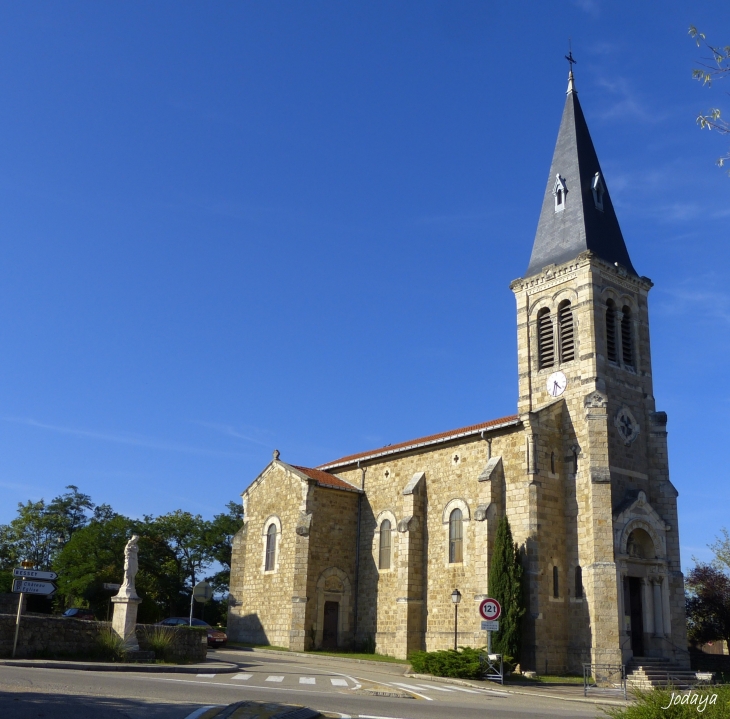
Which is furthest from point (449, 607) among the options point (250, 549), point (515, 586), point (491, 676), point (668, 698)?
point (668, 698)

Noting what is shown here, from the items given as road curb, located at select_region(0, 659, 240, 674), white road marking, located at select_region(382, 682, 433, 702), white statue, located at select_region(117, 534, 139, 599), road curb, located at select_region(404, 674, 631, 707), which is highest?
white statue, located at select_region(117, 534, 139, 599)

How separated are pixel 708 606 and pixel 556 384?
1482 centimetres

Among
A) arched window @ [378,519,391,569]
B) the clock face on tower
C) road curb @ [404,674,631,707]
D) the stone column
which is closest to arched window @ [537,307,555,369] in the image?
the clock face on tower

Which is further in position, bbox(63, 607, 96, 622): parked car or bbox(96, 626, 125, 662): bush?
bbox(63, 607, 96, 622): parked car

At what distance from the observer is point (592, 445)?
29094mm

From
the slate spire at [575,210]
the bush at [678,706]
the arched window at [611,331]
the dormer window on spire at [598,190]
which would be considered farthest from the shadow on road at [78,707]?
the dormer window on spire at [598,190]

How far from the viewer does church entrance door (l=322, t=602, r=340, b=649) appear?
34656 mm

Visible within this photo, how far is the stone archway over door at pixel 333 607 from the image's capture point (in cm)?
3466

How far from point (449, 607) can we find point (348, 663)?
4753 millimetres

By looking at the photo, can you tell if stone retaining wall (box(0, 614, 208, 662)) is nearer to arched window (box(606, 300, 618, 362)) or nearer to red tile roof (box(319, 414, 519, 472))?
red tile roof (box(319, 414, 519, 472))

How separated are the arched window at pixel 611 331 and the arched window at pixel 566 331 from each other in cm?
150

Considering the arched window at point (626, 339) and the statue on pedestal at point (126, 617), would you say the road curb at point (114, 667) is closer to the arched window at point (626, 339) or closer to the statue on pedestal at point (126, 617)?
the statue on pedestal at point (126, 617)

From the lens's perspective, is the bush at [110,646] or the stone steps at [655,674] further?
the stone steps at [655,674]

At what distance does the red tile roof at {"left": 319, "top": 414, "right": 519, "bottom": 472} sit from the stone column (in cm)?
831
